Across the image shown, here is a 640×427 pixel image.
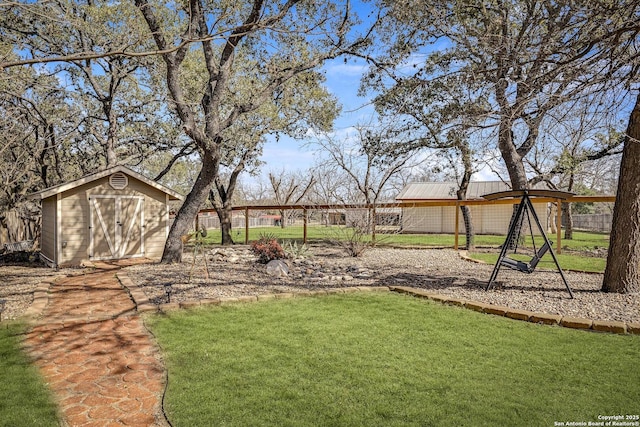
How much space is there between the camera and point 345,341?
3.80 m

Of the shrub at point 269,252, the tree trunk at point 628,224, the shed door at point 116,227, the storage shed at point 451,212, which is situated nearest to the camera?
the tree trunk at point 628,224

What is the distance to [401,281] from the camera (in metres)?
6.73

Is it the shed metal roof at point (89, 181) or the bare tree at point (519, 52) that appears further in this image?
the shed metal roof at point (89, 181)

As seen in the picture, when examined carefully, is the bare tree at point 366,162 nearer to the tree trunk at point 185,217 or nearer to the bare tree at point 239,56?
the bare tree at point 239,56

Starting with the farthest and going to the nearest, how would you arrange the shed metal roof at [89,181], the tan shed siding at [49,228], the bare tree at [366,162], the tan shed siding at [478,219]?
1. the tan shed siding at [478,219]
2. the bare tree at [366,162]
3. the tan shed siding at [49,228]
4. the shed metal roof at [89,181]

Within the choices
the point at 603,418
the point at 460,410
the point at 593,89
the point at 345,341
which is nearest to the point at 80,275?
the point at 345,341

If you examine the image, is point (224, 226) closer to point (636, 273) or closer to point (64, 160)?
point (64, 160)

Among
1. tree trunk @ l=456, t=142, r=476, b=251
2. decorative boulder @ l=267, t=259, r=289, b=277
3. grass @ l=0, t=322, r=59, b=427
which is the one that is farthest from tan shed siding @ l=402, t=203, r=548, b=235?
grass @ l=0, t=322, r=59, b=427

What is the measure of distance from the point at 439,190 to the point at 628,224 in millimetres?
19551

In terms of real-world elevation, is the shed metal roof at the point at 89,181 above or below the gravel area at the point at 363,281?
above

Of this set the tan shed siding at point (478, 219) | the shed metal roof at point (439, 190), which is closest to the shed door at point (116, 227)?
the tan shed siding at point (478, 219)

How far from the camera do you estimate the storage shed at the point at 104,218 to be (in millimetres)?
8914

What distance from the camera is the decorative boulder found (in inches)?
291

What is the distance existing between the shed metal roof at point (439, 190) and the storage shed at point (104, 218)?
16.2 m
